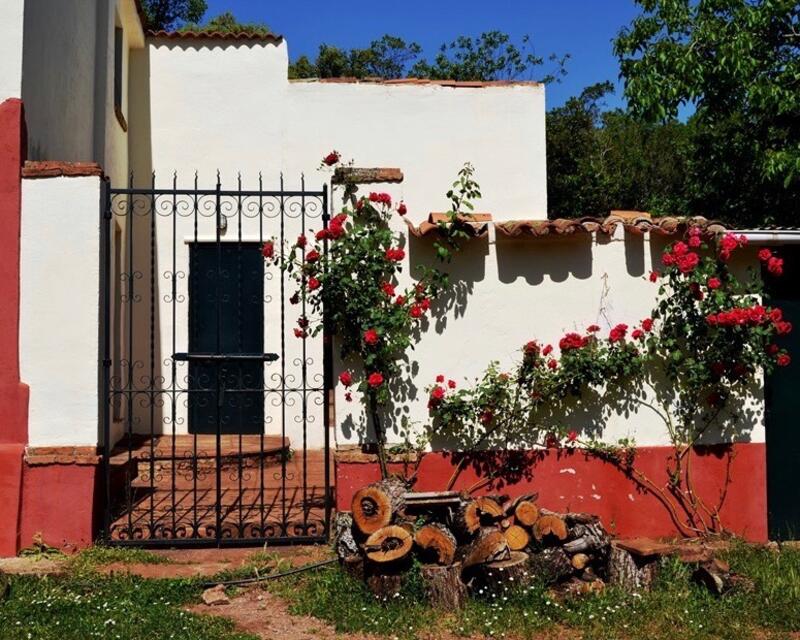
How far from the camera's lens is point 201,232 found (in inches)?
367

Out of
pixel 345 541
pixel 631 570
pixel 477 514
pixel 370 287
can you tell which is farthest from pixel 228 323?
pixel 631 570

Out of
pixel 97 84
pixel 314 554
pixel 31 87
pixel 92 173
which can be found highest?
pixel 97 84

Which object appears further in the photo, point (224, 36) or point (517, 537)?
point (224, 36)

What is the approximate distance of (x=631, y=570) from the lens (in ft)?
15.7

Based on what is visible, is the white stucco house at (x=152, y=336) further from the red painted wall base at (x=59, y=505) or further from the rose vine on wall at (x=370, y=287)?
the rose vine on wall at (x=370, y=287)

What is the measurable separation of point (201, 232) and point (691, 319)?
5.74m

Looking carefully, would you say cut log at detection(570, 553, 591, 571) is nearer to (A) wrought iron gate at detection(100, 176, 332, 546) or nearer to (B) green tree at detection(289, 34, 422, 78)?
(A) wrought iron gate at detection(100, 176, 332, 546)

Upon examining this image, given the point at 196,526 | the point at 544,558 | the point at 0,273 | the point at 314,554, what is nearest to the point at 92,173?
the point at 0,273

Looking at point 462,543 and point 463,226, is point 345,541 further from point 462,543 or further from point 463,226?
point 463,226

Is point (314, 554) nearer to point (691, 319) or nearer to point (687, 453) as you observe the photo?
point (687, 453)

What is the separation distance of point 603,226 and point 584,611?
2.56 meters

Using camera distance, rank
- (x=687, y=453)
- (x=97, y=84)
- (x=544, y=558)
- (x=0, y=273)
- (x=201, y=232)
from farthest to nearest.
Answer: (x=201, y=232), (x=97, y=84), (x=687, y=453), (x=0, y=273), (x=544, y=558)

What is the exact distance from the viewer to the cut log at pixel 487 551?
15.1 feet

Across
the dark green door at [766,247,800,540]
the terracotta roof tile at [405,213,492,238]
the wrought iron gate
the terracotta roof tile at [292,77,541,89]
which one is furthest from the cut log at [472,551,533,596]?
the terracotta roof tile at [292,77,541,89]
